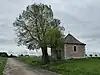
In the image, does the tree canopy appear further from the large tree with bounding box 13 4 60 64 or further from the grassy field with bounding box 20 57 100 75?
the grassy field with bounding box 20 57 100 75

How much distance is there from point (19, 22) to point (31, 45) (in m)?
6.25

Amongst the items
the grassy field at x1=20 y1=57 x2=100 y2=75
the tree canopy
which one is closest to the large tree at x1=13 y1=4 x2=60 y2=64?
the tree canopy

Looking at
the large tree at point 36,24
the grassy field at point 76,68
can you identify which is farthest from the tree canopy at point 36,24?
the grassy field at point 76,68

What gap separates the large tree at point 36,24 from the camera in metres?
57.0

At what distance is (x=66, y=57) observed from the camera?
64.9 meters

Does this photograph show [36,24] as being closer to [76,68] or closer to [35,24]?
[35,24]

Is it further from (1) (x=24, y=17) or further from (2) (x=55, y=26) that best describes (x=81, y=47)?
(1) (x=24, y=17)

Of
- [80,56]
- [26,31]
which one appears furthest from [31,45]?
[80,56]

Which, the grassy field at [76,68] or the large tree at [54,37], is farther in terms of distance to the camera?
the large tree at [54,37]

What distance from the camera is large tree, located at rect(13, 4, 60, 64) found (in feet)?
187

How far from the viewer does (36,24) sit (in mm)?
57344

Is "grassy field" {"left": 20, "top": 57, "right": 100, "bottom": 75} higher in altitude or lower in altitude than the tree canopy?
lower

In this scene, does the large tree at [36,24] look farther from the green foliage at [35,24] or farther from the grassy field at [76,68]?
the grassy field at [76,68]

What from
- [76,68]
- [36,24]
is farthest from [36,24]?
[76,68]
